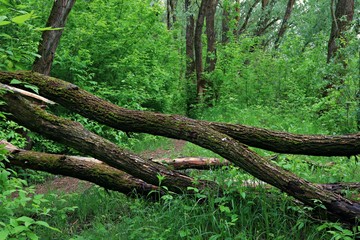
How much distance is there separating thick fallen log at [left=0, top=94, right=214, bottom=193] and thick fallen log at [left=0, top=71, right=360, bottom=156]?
0.27m

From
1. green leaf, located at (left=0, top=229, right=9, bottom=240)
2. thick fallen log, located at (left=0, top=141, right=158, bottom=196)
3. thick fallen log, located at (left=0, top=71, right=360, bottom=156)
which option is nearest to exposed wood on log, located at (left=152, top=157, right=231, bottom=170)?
thick fallen log, located at (left=0, top=141, right=158, bottom=196)

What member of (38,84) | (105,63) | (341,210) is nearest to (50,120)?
(38,84)

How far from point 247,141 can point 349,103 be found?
5844 mm

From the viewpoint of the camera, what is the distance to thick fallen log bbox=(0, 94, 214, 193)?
4.30m

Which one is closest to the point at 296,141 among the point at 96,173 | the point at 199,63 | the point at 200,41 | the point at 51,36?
the point at 96,173

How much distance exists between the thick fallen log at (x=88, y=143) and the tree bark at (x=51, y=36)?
3565mm

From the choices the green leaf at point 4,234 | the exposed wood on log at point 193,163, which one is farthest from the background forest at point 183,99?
the exposed wood on log at point 193,163

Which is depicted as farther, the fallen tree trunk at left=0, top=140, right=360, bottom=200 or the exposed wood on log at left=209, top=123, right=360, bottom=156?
the fallen tree trunk at left=0, top=140, right=360, bottom=200

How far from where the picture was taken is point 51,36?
25.5ft

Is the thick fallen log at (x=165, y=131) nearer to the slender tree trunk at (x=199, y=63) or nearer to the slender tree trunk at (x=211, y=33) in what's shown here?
the slender tree trunk at (x=199, y=63)

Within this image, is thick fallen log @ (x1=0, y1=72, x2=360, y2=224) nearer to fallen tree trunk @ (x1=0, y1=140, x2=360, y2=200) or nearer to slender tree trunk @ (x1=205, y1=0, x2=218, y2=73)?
fallen tree trunk @ (x1=0, y1=140, x2=360, y2=200)

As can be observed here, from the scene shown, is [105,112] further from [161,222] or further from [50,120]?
[161,222]

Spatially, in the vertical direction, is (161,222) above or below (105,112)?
below

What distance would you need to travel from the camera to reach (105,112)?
4.46 metres
